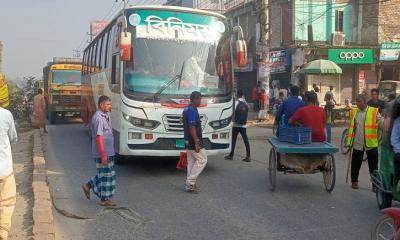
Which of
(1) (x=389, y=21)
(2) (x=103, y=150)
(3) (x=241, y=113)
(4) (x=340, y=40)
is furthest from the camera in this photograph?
(1) (x=389, y=21)

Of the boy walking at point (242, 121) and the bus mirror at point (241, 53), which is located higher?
the bus mirror at point (241, 53)

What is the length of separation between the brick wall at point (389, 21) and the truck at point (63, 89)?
16320 millimetres

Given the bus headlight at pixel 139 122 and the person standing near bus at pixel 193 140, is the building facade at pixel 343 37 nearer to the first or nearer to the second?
the bus headlight at pixel 139 122

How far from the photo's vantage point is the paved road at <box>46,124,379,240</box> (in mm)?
5898

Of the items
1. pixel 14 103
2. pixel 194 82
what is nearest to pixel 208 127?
pixel 194 82

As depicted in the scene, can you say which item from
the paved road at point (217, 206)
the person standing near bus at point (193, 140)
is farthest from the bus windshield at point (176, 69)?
the paved road at point (217, 206)

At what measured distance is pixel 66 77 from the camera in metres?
23.0

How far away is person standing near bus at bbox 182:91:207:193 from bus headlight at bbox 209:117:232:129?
4.76 ft

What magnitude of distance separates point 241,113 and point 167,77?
265 centimetres

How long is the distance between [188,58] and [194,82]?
50cm

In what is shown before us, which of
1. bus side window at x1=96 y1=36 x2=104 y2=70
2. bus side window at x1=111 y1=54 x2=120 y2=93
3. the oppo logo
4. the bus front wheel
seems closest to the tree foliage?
the bus front wheel

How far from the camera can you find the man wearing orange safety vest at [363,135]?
310 inches

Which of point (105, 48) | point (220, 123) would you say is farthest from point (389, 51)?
point (220, 123)

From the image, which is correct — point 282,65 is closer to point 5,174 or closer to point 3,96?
point 3,96
